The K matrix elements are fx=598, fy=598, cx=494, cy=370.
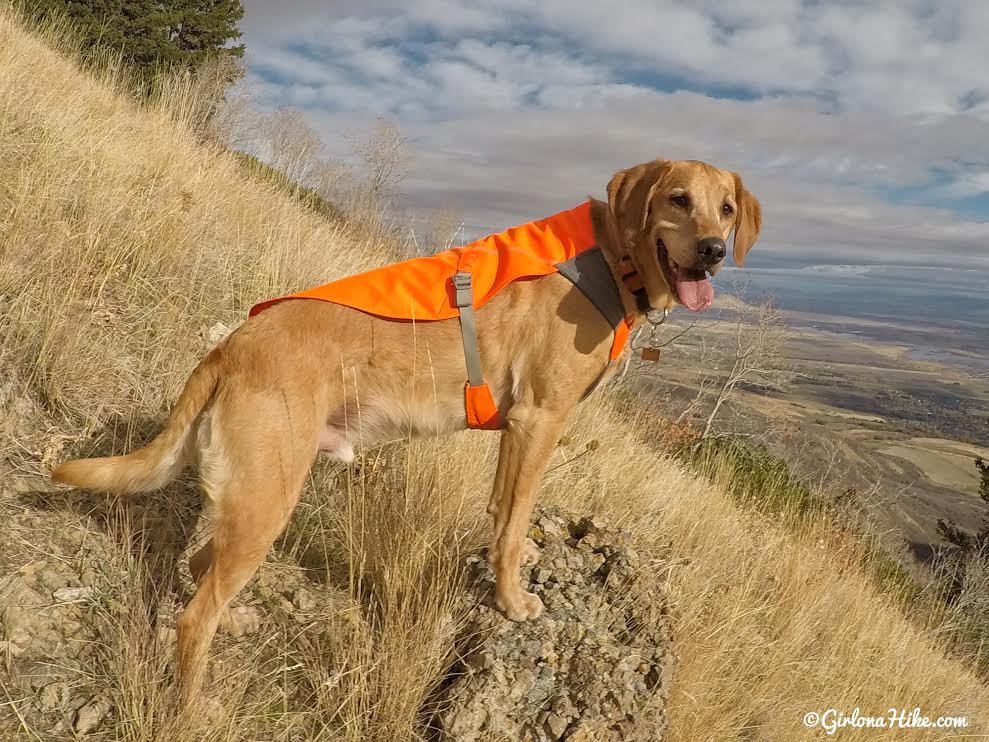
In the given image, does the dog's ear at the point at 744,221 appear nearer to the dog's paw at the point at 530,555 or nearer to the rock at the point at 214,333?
the dog's paw at the point at 530,555

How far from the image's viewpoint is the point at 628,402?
9297mm

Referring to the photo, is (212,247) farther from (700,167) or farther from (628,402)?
(628,402)

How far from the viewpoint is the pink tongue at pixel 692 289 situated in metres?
2.46

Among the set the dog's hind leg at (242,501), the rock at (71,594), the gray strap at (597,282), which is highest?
the gray strap at (597,282)

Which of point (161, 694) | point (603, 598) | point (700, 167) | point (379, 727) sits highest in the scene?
point (700, 167)

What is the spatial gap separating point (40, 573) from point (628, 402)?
801 cm

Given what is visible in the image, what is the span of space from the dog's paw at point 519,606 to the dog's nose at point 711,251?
1556 millimetres

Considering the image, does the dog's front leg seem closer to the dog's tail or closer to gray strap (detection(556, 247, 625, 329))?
gray strap (detection(556, 247, 625, 329))

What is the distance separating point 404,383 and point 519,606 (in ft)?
3.41

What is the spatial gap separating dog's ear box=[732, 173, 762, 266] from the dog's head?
106 mm

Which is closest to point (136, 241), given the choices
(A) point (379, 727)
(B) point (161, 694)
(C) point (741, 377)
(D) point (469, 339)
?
(D) point (469, 339)

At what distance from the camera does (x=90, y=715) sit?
1.88 m

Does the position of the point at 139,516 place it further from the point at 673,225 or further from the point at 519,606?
the point at 673,225

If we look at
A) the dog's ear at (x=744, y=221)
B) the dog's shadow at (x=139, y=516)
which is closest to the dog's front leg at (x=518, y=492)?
the dog's ear at (x=744, y=221)
